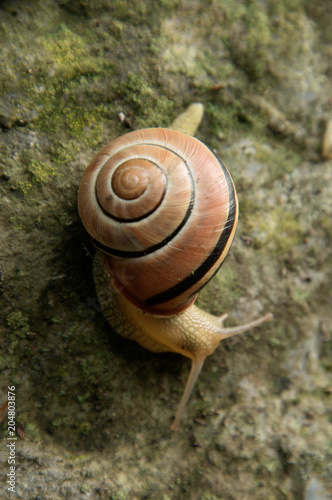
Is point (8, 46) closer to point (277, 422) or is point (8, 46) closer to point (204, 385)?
point (204, 385)

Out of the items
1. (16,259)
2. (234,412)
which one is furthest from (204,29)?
(234,412)

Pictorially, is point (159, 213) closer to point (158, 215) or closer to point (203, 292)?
point (158, 215)

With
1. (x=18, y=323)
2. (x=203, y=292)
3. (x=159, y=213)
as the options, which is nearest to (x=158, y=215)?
(x=159, y=213)

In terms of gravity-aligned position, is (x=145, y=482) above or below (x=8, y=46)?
below

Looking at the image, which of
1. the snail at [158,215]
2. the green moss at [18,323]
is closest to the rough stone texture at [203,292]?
the green moss at [18,323]

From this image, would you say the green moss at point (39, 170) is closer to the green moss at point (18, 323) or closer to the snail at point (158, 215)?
the snail at point (158, 215)

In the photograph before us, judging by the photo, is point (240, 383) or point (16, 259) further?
point (240, 383)

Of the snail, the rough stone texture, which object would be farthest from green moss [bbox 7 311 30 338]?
the snail
